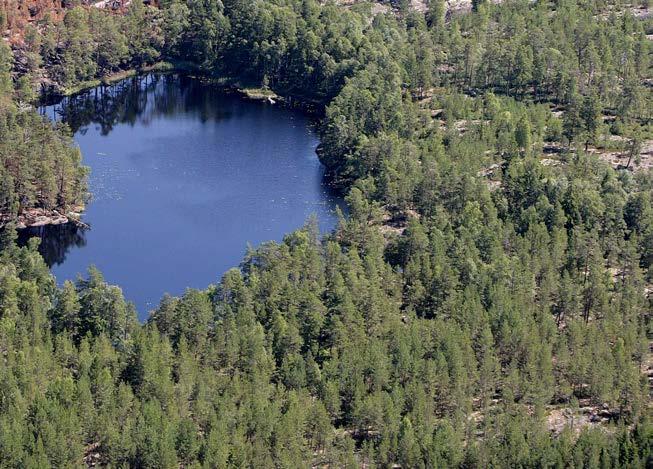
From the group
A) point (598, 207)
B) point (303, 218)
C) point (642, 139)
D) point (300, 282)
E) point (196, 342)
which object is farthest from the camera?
point (642, 139)

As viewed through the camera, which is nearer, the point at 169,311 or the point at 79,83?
the point at 169,311

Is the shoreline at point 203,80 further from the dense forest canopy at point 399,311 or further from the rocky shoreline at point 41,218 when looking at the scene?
the rocky shoreline at point 41,218

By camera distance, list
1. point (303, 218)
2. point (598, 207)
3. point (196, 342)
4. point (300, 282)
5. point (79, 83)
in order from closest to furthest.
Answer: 1. point (196, 342)
2. point (300, 282)
3. point (598, 207)
4. point (303, 218)
5. point (79, 83)

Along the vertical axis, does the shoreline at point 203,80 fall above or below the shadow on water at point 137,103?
above

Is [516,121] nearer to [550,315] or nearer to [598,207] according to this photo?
[598,207]

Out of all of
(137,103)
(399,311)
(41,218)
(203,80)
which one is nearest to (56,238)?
(41,218)

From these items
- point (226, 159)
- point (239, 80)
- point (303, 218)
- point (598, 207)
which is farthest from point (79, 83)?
point (598, 207)

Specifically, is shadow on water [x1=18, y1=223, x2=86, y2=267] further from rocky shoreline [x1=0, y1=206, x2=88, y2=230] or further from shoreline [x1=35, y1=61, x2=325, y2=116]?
shoreline [x1=35, y1=61, x2=325, y2=116]

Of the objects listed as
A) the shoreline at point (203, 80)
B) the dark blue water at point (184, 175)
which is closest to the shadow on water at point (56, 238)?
the dark blue water at point (184, 175)
